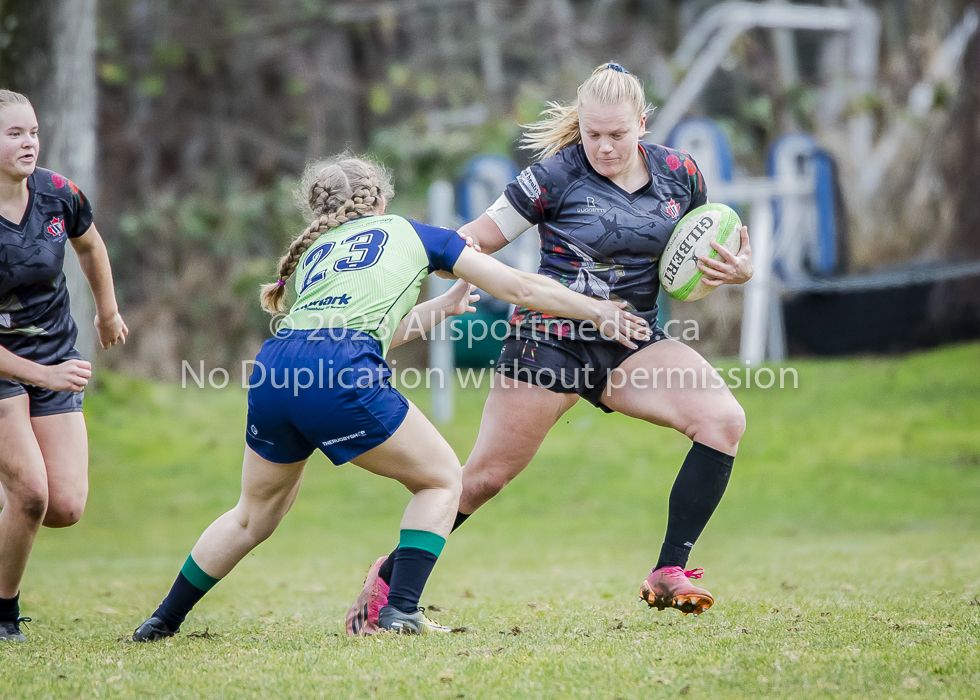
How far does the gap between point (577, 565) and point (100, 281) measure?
392 cm

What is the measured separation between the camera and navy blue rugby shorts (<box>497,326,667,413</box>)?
4.25m

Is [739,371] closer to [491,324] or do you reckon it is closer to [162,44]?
[491,324]

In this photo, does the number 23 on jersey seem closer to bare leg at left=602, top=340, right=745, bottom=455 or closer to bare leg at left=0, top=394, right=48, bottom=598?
bare leg at left=602, top=340, right=745, bottom=455

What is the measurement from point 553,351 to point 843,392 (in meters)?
8.65

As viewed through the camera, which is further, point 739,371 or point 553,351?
point 739,371

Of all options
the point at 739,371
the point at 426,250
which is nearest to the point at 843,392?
the point at 739,371

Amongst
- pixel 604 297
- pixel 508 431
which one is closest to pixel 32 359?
pixel 508 431

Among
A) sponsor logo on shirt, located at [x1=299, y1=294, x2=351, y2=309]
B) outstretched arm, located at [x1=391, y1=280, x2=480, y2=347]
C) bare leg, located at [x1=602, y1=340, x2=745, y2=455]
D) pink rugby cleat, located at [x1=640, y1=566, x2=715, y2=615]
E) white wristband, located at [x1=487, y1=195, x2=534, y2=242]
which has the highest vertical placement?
white wristband, located at [x1=487, y1=195, x2=534, y2=242]

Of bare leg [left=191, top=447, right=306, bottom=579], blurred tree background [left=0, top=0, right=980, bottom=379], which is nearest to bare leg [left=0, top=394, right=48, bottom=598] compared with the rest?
bare leg [left=191, top=447, right=306, bottom=579]

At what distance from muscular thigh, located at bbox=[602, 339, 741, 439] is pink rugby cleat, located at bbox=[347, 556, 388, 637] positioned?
1.21m

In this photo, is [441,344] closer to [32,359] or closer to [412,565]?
[32,359]

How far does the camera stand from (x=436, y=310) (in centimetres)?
419

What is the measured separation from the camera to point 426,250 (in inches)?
150

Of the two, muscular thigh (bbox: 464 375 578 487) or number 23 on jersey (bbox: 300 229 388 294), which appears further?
muscular thigh (bbox: 464 375 578 487)
